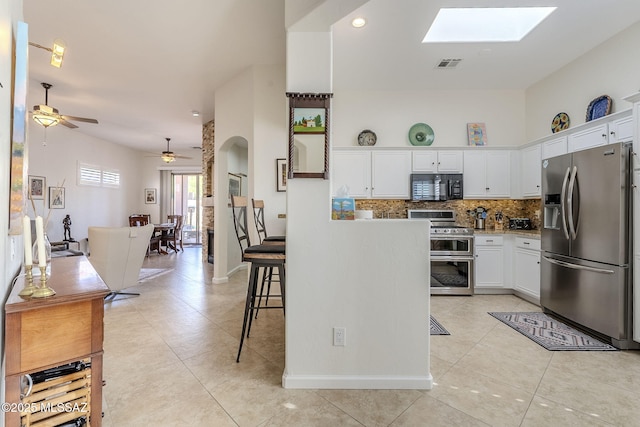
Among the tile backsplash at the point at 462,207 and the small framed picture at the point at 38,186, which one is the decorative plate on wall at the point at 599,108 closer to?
the tile backsplash at the point at 462,207

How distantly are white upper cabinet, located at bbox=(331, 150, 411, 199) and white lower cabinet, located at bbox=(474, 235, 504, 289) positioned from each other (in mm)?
1275

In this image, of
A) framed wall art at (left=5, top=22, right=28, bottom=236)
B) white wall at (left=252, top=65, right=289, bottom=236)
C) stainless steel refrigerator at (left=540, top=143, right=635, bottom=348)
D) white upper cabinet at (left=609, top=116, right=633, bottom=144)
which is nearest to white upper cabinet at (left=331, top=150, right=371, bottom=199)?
white wall at (left=252, top=65, right=289, bottom=236)

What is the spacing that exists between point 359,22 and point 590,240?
3.17 metres

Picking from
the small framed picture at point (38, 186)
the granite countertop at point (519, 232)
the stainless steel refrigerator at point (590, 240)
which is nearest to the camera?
A: the stainless steel refrigerator at point (590, 240)

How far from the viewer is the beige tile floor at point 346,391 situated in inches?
69.1

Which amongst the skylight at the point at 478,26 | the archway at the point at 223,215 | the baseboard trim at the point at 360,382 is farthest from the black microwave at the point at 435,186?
the baseboard trim at the point at 360,382

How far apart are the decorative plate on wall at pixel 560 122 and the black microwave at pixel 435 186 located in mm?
1337

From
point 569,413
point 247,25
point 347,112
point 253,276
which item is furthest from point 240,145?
point 569,413

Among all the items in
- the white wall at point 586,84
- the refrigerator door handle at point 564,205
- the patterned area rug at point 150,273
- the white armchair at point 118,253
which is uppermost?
the white wall at point 586,84

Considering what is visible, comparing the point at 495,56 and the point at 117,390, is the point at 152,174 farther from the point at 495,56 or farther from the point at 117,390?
the point at 495,56

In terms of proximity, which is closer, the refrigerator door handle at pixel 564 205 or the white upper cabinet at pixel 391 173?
the refrigerator door handle at pixel 564 205

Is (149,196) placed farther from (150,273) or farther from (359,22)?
(359,22)

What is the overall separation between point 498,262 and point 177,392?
424 cm

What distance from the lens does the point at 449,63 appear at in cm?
392
